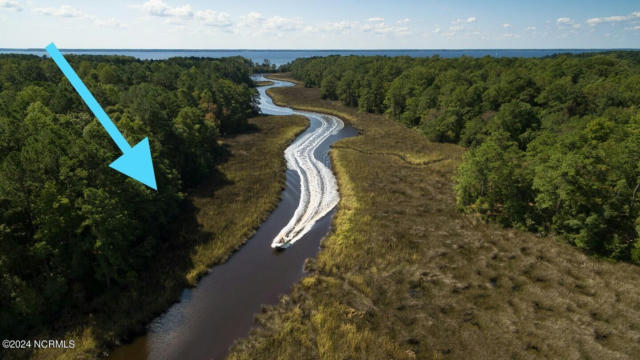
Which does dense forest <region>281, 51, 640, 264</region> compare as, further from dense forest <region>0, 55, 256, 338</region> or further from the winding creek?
dense forest <region>0, 55, 256, 338</region>

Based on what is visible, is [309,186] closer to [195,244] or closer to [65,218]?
[195,244]

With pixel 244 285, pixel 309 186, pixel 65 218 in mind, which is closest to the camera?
pixel 65 218

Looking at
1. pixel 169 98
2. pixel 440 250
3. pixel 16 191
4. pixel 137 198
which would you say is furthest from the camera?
pixel 169 98

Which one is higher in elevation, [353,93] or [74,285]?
[353,93]

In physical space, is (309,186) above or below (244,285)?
above

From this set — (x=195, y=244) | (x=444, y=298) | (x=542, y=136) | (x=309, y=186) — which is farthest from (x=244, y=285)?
(x=542, y=136)

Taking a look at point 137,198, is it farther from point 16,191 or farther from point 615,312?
point 615,312

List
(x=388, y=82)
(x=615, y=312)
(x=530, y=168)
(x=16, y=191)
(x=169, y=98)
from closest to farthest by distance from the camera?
(x=16, y=191) < (x=615, y=312) < (x=530, y=168) < (x=169, y=98) < (x=388, y=82)

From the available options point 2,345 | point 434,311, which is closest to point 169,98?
point 2,345
